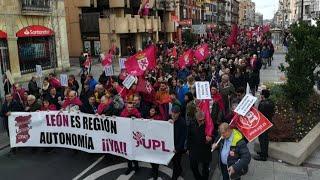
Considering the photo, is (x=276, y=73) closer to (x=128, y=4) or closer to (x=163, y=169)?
(x=163, y=169)

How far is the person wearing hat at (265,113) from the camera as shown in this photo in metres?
9.05

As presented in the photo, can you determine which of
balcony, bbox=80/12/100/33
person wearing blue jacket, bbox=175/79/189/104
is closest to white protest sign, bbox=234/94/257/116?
person wearing blue jacket, bbox=175/79/189/104

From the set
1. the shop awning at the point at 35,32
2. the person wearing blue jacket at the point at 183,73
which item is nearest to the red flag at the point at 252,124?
the person wearing blue jacket at the point at 183,73

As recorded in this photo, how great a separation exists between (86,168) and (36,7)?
1961cm

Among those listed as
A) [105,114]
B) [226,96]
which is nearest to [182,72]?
[226,96]

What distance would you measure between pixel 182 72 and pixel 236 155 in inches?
373

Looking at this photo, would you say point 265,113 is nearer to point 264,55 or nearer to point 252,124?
point 252,124

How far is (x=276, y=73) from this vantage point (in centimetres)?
2423

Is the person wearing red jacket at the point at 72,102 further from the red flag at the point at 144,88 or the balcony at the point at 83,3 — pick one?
the balcony at the point at 83,3

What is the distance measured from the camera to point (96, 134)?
966 centimetres

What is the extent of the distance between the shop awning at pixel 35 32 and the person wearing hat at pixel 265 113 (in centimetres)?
1941

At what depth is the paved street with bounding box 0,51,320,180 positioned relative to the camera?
8.84 m

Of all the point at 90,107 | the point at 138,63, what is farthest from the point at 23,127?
the point at 138,63

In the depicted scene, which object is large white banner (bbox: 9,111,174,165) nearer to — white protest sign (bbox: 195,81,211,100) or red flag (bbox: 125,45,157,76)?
white protest sign (bbox: 195,81,211,100)
